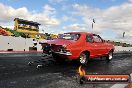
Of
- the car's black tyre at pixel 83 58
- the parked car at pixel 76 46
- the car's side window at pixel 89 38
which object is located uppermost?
the car's side window at pixel 89 38

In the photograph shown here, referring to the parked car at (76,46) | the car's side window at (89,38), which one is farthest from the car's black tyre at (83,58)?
the car's side window at (89,38)

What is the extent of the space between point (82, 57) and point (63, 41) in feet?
4.47

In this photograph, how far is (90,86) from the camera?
7.41m

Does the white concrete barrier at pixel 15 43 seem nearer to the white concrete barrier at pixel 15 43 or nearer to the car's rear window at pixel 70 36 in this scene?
the white concrete barrier at pixel 15 43

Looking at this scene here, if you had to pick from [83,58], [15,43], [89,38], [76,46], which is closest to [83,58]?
[83,58]

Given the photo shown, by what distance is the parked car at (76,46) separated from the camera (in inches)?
460

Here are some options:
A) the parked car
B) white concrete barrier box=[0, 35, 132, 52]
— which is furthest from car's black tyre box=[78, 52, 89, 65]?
white concrete barrier box=[0, 35, 132, 52]

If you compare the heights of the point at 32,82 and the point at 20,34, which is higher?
the point at 20,34

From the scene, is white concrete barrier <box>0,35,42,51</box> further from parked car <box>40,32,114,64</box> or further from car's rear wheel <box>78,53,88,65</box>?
car's rear wheel <box>78,53,88,65</box>

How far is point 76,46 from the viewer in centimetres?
1214

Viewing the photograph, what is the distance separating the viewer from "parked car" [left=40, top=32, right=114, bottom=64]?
11680mm

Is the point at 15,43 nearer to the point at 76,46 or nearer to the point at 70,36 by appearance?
the point at 70,36

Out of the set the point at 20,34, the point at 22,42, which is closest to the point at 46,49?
the point at 22,42

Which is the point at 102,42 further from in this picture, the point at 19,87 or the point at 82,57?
the point at 19,87
